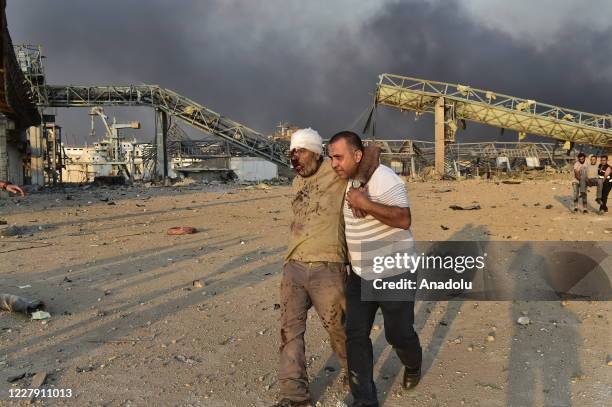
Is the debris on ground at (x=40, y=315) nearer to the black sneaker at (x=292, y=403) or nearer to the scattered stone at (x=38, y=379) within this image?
the scattered stone at (x=38, y=379)

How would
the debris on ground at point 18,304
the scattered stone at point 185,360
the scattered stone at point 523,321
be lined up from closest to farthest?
the scattered stone at point 185,360
the scattered stone at point 523,321
the debris on ground at point 18,304

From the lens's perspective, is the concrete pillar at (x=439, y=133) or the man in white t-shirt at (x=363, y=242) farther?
the concrete pillar at (x=439, y=133)

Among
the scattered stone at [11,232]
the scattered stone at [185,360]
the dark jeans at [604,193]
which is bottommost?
the scattered stone at [185,360]

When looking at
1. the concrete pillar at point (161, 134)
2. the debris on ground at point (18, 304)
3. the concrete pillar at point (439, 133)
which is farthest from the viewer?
the concrete pillar at point (161, 134)

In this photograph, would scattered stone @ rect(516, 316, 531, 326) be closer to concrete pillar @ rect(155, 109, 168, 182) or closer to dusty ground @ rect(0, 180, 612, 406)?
dusty ground @ rect(0, 180, 612, 406)

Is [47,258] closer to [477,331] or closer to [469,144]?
[477,331]

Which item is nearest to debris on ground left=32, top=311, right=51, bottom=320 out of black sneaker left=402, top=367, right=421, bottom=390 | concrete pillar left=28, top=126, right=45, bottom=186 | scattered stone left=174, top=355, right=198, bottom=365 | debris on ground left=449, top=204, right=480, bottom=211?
scattered stone left=174, top=355, right=198, bottom=365

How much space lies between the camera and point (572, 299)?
17.4 feet

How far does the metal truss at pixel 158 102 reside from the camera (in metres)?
28.7

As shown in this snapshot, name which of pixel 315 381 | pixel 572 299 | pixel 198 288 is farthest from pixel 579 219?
pixel 315 381

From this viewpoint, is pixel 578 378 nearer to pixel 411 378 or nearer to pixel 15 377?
pixel 411 378

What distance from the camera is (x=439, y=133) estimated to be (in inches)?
961

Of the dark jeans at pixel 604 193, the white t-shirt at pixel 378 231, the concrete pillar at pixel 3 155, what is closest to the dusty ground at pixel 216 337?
the white t-shirt at pixel 378 231

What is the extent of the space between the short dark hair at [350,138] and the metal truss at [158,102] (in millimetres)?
27674
